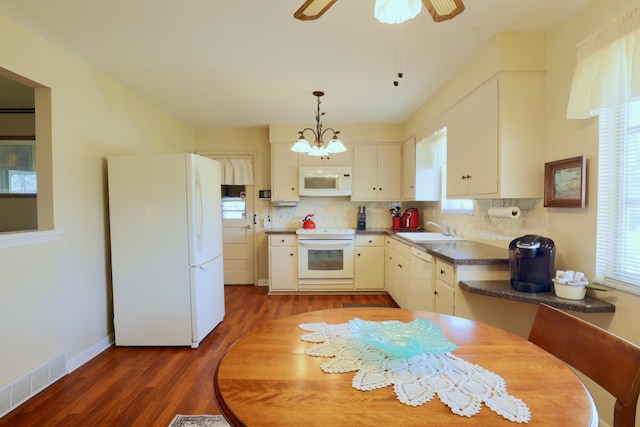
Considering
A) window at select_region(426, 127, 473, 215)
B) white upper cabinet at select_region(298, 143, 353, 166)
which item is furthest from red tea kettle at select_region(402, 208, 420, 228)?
white upper cabinet at select_region(298, 143, 353, 166)

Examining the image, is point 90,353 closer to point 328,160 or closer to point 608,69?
point 328,160

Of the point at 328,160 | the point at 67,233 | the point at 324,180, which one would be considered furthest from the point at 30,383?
the point at 328,160

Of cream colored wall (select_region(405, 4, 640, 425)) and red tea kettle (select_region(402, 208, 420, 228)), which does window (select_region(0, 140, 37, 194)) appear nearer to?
cream colored wall (select_region(405, 4, 640, 425))

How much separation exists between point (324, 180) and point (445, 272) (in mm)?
2308

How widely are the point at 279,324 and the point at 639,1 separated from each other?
7.14 feet

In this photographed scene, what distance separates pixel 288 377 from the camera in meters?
0.81

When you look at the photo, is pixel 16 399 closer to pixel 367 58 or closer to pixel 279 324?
pixel 279 324

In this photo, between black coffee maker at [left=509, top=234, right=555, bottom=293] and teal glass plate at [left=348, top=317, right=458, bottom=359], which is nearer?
teal glass plate at [left=348, top=317, right=458, bottom=359]

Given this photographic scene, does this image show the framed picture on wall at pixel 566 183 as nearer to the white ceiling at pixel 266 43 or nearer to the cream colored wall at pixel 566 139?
the cream colored wall at pixel 566 139

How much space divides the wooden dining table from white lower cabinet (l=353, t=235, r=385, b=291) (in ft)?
9.26

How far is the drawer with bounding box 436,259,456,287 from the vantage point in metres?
2.01

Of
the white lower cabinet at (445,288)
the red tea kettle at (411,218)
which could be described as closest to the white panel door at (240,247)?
the red tea kettle at (411,218)

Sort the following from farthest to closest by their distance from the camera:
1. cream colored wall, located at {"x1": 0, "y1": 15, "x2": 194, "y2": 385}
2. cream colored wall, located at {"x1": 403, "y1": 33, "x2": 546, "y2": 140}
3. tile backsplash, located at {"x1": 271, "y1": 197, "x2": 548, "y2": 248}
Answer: tile backsplash, located at {"x1": 271, "y1": 197, "x2": 548, "y2": 248}, cream colored wall, located at {"x1": 403, "y1": 33, "x2": 546, "y2": 140}, cream colored wall, located at {"x1": 0, "y1": 15, "x2": 194, "y2": 385}

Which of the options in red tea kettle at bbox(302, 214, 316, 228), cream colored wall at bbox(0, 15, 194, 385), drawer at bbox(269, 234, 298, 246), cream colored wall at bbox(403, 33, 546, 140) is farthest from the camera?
red tea kettle at bbox(302, 214, 316, 228)
